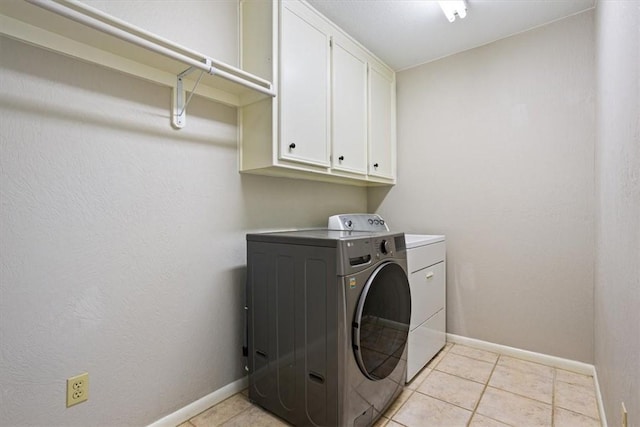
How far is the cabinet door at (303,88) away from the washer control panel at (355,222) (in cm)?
46

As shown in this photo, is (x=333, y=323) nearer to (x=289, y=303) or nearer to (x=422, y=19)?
(x=289, y=303)

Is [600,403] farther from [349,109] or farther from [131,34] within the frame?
[131,34]

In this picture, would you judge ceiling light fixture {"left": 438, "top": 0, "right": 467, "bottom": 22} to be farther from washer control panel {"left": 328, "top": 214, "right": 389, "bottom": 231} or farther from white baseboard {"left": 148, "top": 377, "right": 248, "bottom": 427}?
white baseboard {"left": 148, "top": 377, "right": 248, "bottom": 427}

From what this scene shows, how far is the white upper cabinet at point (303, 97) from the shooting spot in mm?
1644

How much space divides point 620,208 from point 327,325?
3.83 feet

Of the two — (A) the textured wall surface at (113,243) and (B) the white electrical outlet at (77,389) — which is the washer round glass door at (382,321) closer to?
(A) the textured wall surface at (113,243)

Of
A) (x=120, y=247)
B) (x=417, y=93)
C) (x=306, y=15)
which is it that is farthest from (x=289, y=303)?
(x=417, y=93)

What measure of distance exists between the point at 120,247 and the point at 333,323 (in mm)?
963

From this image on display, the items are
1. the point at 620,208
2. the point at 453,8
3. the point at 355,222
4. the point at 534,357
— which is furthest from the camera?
the point at 355,222

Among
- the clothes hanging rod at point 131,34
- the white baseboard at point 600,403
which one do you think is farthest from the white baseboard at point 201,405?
the white baseboard at point 600,403

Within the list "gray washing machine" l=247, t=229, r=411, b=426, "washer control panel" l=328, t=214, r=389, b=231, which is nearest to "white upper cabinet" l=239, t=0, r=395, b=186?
"washer control panel" l=328, t=214, r=389, b=231

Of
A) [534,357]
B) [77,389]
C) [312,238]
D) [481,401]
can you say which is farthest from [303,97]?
[534,357]

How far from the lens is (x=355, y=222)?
231cm

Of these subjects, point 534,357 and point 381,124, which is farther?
point 381,124
